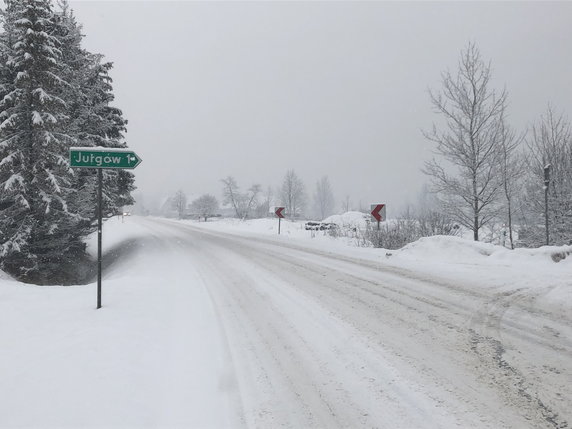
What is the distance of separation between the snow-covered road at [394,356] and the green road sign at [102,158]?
2899mm

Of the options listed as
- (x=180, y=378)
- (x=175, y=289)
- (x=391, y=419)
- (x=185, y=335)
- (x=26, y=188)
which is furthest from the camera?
(x=26, y=188)

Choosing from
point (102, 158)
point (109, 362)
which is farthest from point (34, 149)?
point (109, 362)

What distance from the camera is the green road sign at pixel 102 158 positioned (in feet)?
17.6

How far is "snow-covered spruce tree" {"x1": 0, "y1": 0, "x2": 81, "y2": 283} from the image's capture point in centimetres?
1162

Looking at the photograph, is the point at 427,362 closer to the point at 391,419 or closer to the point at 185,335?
the point at 391,419

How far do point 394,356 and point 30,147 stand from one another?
46.9 feet

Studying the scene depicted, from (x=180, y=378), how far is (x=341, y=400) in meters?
1.59

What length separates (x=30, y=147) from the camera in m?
12.2

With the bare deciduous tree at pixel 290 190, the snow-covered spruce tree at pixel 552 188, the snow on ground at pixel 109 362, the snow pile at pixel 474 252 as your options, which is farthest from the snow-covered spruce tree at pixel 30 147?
the bare deciduous tree at pixel 290 190

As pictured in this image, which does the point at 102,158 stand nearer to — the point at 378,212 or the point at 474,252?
the point at 474,252

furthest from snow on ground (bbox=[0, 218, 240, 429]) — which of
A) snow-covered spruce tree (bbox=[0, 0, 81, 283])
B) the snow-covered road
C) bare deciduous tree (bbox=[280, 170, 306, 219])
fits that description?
bare deciduous tree (bbox=[280, 170, 306, 219])

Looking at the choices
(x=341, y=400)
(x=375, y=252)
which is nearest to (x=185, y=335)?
(x=341, y=400)

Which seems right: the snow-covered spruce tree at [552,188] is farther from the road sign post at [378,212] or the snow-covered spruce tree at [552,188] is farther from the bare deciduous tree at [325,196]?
the bare deciduous tree at [325,196]

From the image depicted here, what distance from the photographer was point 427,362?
136 inches
